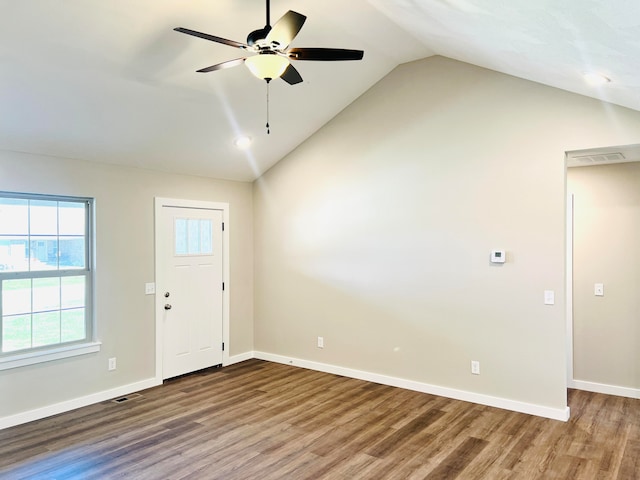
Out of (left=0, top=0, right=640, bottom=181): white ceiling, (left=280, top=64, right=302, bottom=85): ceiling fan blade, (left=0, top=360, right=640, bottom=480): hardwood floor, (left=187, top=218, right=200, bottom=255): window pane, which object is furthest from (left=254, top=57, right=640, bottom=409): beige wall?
(left=280, top=64, right=302, bottom=85): ceiling fan blade

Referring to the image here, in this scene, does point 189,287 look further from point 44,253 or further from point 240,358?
point 44,253

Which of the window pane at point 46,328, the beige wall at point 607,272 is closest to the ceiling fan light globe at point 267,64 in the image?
the window pane at point 46,328

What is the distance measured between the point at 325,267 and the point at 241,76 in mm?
2470

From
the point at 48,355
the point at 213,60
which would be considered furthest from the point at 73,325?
the point at 213,60

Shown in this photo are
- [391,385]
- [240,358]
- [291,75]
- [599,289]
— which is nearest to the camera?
[291,75]

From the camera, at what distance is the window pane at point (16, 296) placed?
390 cm

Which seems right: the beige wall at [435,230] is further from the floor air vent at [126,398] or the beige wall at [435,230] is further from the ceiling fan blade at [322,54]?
the ceiling fan blade at [322,54]

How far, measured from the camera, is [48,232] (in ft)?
13.8

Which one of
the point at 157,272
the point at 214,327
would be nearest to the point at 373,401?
the point at 214,327

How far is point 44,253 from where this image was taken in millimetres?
4184

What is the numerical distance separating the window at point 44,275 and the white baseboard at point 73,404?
46 centimetres

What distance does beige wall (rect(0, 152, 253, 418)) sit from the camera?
399 cm

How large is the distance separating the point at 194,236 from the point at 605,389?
480 centimetres

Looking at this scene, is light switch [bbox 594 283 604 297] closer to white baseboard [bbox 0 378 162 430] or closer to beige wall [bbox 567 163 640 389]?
beige wall [bbox 567 163 640 389]
